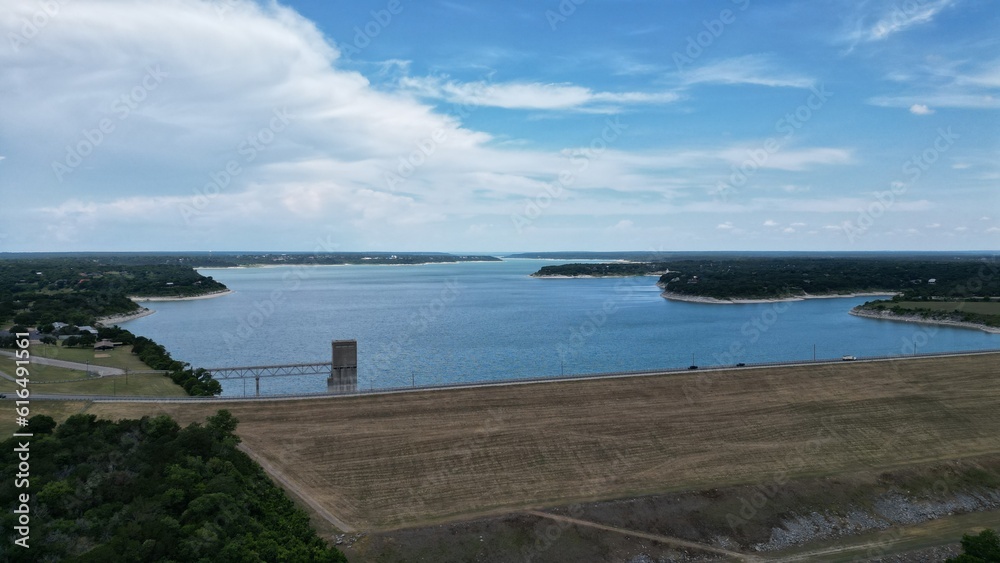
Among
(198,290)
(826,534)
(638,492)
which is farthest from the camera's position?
(198,290)

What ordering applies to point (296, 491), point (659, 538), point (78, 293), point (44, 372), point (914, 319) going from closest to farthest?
point (659, 538)
point (296, 491)
point (44, 372)
point (914, 319)
point (78, 293)

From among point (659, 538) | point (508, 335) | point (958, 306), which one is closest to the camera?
point (659, 538)

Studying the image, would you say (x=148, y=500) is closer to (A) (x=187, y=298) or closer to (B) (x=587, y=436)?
(B) (x=587, y=436)

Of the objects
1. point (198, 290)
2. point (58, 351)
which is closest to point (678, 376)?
point (58, 351)

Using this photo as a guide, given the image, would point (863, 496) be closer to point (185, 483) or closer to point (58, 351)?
point (185, 483)

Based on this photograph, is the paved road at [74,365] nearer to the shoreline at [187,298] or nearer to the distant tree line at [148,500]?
the distant tree line at [148,500]

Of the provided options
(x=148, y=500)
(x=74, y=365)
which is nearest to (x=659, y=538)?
(x=148, y=500)
